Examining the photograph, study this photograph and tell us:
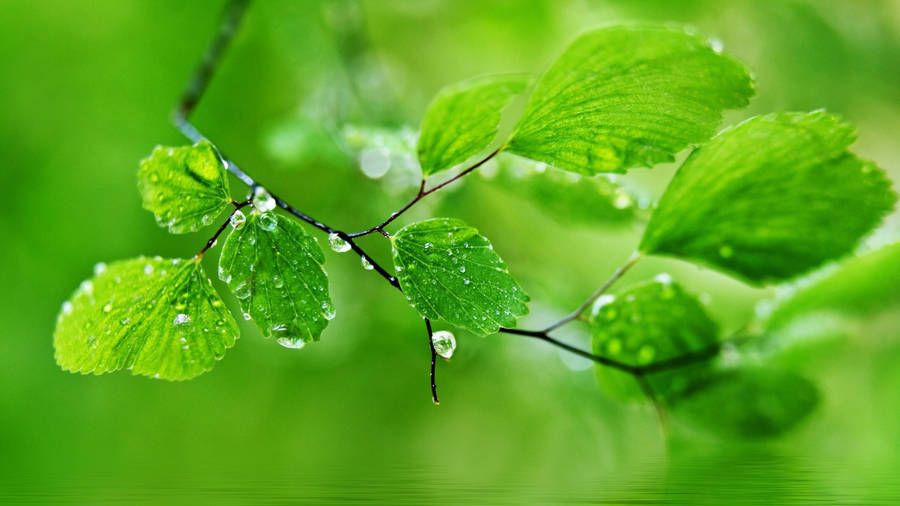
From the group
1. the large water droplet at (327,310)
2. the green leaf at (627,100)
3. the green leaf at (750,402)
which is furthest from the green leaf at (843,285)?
the large water droplet at (327,310)

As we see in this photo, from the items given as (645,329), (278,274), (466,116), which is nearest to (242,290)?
(278,274)

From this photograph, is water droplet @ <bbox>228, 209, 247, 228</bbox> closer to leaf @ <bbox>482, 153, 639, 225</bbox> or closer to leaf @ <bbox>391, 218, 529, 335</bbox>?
leaf @ <bbox>391, 218, 529, 335</bbox>

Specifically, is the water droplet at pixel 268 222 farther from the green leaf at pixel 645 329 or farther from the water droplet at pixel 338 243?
the green leaf at pixel 645 329

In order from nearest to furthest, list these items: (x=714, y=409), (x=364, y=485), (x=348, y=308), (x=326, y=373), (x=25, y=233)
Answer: (x=714, y=409) → (x=364, y=485) → (x=348, y=308) → (x=25, y=233) → (x=326, y=373)

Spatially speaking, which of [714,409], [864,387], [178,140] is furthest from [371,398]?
[714,409]

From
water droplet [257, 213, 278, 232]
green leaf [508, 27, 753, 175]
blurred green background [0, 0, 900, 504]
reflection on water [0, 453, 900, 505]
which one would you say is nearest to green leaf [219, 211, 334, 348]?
water droplet [257, 213, 278, 232]

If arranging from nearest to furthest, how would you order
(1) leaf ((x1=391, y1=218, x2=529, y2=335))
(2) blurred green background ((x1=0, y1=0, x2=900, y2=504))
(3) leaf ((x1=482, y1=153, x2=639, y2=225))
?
(1) leaf ((x1=391, y1=218, x2=529, y2=335)), (3) leaf ((x1=482, y1=153, x2=639, y2=225)), (2) blurred green background ((x1=0, y1=0, x2=900, y2=504))

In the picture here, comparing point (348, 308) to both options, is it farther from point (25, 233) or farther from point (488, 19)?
point (25, 233)

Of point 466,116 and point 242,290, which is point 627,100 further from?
point 242,290
